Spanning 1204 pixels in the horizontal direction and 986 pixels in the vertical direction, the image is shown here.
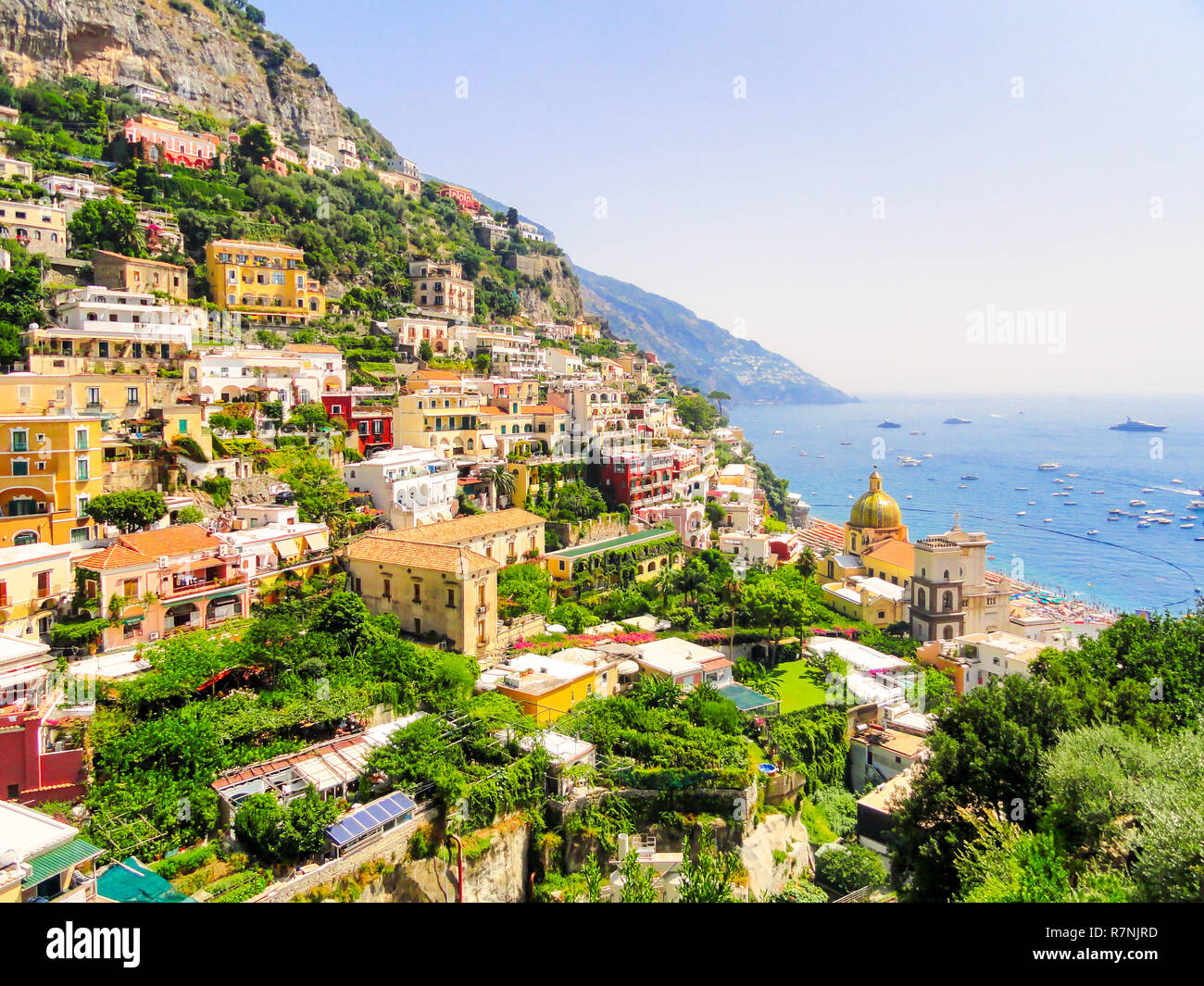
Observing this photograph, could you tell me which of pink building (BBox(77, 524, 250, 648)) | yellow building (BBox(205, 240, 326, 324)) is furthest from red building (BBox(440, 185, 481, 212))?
pink building (BBox(77, 524, 250, 648))

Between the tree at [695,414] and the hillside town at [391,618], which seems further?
the tree at [695,414]

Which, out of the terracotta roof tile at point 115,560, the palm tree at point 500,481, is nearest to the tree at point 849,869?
the terracotta roof tile at point 115,560

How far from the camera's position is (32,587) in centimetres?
1623

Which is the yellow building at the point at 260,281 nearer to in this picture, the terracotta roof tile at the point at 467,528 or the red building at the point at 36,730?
the terracotta roof tile at the point at 467,528

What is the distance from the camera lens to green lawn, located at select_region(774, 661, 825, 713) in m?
21.1

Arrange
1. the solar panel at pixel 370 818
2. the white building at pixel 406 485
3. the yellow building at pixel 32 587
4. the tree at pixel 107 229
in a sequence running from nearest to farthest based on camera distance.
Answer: the solar panel at pixel 370 818 < the yellow building at pixel 32 587 < the white building at pixel 406 485 < the tree at pixel 107 229

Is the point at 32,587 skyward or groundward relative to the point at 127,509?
groundward

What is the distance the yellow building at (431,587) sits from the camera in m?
20.0

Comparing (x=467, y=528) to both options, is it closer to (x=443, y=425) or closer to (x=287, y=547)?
(x=287, y=547)

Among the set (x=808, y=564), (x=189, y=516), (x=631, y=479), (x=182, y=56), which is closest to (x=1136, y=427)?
(x=808, y=564)

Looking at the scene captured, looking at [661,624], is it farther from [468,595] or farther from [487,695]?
[487,695]

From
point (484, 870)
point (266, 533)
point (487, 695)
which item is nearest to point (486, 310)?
point (266, 533)

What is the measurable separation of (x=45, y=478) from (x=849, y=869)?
19.9 m

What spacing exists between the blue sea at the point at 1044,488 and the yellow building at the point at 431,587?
33.7 metres
